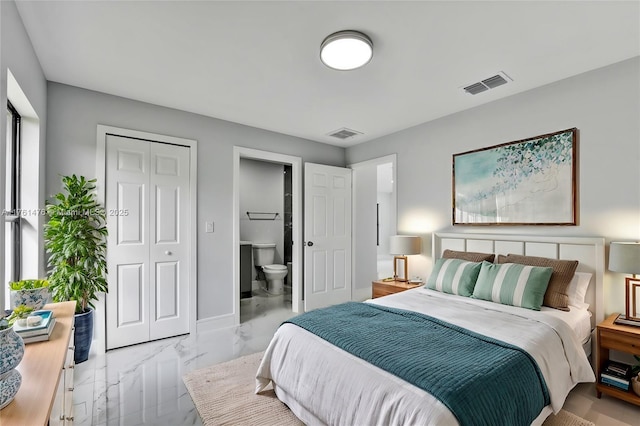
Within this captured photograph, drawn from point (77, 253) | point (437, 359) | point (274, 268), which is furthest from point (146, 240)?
point (437, 359)

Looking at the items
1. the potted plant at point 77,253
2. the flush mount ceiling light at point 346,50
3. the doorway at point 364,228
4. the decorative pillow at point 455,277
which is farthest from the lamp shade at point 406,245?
the potted plant at point 77,253

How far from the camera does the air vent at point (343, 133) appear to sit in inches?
165

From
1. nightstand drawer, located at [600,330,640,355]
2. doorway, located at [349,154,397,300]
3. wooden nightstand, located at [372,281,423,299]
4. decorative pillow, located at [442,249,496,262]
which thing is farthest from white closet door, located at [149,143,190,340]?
nightstand drawer, located at [600,330,640,355]

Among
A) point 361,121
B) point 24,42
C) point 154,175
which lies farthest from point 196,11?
point 361,121

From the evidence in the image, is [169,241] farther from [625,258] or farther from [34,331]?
[625,258]

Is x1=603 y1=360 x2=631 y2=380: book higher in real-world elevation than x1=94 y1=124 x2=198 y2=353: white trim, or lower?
lower

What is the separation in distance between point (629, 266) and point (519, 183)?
111cm

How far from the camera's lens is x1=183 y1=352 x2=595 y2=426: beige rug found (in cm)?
197

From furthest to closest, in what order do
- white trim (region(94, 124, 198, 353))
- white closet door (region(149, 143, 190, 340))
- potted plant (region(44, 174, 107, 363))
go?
1. white closet door (region(149, 143, 190, 340))
2. white trim (region(94, 124, 198, 353))
3. potted plant (region(44, 174, 107, 363))

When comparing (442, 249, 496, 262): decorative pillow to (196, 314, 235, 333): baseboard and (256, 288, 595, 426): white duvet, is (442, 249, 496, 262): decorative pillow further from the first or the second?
(196, 314, 235, 333): baseboard

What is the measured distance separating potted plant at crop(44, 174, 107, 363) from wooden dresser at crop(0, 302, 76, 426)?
87cm

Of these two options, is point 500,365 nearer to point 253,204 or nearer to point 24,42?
point 24,42

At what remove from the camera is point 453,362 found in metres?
1.54

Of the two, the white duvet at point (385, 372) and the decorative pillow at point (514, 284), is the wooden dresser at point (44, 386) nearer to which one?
the white duvet at point (385, 372)
